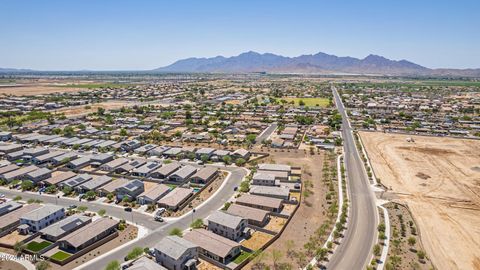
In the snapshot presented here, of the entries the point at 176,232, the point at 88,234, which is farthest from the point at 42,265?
the point at 176,232

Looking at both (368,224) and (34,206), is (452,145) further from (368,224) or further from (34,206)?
(34,206)

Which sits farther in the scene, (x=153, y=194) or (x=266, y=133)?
(x=266, y=133)

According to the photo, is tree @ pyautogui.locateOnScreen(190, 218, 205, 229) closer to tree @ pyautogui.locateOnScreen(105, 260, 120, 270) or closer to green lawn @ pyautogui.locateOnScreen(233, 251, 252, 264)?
green lawn @ pyautogui.locateOnScreen(233, 251, 252, 264)

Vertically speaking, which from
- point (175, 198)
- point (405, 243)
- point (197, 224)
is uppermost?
point (175, 198)

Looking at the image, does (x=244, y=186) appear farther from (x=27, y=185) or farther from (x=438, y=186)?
(x=27, y=185)

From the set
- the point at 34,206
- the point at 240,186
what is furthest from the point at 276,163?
the point at 34,206

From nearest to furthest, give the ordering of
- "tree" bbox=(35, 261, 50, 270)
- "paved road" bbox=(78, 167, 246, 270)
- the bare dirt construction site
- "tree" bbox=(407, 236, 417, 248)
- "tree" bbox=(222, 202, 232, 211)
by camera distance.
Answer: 1. "tree" bbox=(35, 261, 50, 270)
2. "paved road" bbox=(78, 167, 246, 270)
3. "tree" bbox=(407, 236, 417, 248)
4. the bare dirt construction site
5. "tree" bbox=(222, 202, 232, 211)

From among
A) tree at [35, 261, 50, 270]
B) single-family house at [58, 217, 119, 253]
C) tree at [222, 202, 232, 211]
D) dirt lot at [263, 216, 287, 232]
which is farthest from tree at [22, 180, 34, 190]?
dirt lot at [263, 216, 287, 232]

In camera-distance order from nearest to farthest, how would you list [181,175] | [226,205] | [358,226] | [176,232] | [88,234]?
1. [88,234]
2. [176,232]
3. [358,226]
4. [226,205]
5. [181,175]
